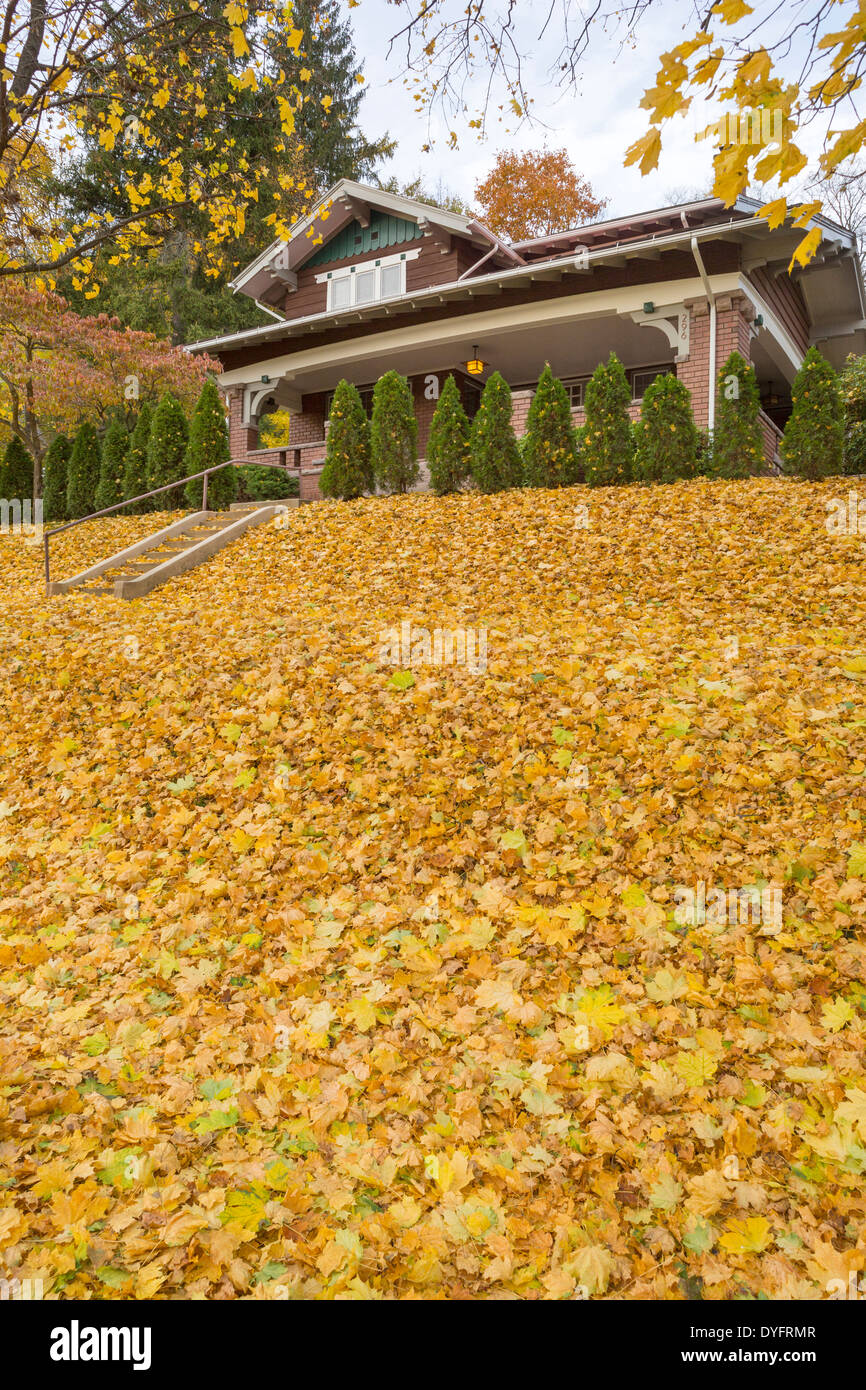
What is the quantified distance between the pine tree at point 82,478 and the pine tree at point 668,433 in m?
10.8

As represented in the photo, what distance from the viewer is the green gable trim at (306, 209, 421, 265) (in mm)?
16938

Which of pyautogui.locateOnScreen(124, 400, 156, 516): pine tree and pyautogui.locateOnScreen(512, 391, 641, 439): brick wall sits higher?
pyautogui.locateOnScreen(512, 391, 641, 439): brick wall

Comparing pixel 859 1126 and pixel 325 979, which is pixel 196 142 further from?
pixel 859 1126

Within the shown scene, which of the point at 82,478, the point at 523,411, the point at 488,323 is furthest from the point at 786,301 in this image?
the point at 82,478

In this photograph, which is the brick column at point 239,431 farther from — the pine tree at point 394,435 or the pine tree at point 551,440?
the pine tree at point 551,440

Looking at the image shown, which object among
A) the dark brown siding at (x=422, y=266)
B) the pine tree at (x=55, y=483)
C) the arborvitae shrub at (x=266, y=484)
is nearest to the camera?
the arborvitae shrub at (x=266, y=484)

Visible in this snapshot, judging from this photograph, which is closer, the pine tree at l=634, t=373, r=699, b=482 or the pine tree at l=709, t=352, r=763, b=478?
the pine tree at l=709, t=352, r=763, b=478

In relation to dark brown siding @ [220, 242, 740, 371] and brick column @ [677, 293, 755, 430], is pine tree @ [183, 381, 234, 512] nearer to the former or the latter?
dark brown siding @ [220, 242, 740, 371]

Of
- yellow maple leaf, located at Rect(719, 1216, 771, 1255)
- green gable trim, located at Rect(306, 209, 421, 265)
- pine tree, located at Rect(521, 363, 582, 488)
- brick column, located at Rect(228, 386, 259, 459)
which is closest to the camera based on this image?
yellow maple leaf, located at Rect(719, 1216, 771, 1255)

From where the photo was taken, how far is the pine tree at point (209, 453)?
556 inches

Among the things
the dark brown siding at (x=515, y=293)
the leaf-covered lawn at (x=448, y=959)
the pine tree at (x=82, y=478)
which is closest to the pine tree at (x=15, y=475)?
the pine tree at (x=82, y=478)

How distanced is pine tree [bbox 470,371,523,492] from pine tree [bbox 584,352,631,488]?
3.53ft

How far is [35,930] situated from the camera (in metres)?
4.12

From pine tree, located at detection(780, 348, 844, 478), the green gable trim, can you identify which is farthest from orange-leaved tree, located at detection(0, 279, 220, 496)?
pine tree, located at detection(780, 348, 844, 478)
